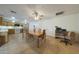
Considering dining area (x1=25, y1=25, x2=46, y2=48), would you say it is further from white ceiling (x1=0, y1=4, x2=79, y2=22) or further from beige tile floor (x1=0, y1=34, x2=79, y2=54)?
white ceiling (x1=0, y1=4, x2=79, y2=22)

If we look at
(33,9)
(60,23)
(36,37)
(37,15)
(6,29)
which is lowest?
(36,37)

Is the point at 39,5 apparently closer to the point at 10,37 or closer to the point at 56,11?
the point at 56,11

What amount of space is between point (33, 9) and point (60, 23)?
25.9 inches

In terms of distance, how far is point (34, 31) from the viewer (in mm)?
2137

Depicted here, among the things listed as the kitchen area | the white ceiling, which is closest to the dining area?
the kitchen area

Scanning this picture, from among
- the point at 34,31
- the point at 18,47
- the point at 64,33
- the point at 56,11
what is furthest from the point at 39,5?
the point at 18,47

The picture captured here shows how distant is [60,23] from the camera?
6.88 feet

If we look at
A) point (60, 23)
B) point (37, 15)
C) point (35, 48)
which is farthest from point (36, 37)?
point (60, 23)

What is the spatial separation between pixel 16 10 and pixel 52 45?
108 centimetres

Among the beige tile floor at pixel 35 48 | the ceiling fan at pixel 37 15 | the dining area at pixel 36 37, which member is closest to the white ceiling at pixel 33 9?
the ceiling fan at pixel 37 15

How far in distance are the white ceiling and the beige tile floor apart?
46 centimetres

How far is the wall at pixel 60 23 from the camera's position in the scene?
2047 mm

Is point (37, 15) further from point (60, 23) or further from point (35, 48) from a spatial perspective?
point (35, 48)
